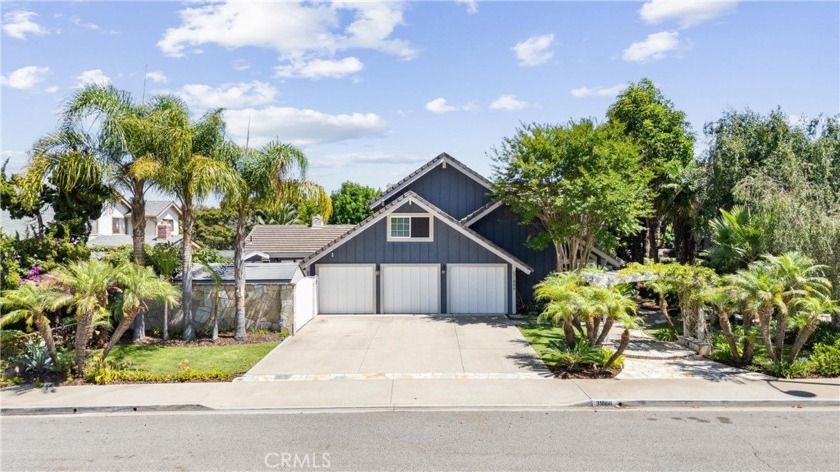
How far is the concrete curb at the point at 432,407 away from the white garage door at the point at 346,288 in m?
10.8

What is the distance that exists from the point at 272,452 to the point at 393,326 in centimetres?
1037

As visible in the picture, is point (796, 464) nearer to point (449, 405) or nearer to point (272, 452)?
point (449, 405)

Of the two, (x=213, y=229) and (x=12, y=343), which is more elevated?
(x=213, y=229)

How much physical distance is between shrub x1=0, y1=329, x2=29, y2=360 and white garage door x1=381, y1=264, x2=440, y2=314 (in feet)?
37.4

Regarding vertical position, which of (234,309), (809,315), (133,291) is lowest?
(234,309)

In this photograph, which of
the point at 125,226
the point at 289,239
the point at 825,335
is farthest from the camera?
the point at 125,226

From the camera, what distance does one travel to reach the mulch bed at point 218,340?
50.8 feet

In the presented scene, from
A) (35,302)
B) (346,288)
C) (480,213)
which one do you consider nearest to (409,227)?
(480,213)

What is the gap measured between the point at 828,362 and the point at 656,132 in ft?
42.8

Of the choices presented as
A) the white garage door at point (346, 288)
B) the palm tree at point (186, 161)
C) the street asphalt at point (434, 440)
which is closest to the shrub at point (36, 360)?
the street asphalt at point (434, 440)

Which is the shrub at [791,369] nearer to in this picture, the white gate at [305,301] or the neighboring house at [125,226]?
the white gate at [305,301]

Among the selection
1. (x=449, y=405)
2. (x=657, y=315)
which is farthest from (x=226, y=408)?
(x=657, y=315)

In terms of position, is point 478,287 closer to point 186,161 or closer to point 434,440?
point 186,161

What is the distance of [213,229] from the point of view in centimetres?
4881
